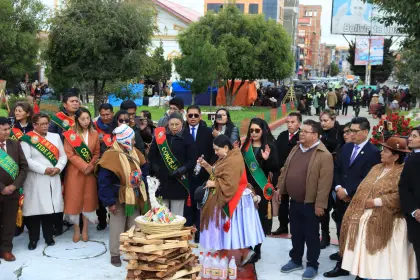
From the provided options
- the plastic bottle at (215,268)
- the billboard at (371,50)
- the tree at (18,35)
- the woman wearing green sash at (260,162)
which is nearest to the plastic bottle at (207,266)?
the plastic bottle at (215,268)

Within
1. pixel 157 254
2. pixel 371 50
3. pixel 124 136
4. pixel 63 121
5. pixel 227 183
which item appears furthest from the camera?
pixel 371 50

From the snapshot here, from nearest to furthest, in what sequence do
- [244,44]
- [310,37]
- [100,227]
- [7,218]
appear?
1. [7,218]
2. [100,227]
3. [244,44]
4. [310,37]

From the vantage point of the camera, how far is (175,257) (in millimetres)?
5004

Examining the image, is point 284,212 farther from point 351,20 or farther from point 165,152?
point 351,20

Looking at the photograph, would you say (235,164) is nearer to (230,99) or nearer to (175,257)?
(175,257)

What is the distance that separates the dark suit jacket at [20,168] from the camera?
5.95 meters

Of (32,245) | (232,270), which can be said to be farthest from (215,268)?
(32,245)

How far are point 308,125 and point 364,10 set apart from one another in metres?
34.4

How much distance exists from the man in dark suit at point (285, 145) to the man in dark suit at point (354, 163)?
1136 millimetres

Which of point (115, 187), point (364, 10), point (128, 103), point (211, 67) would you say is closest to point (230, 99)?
point (211, 67)

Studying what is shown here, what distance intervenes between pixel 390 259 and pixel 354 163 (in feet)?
3.71

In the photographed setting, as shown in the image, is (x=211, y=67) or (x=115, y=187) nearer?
(x=115, y=187)

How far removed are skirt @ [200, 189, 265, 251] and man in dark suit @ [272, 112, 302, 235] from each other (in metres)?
1.65

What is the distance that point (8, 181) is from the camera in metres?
6.00
